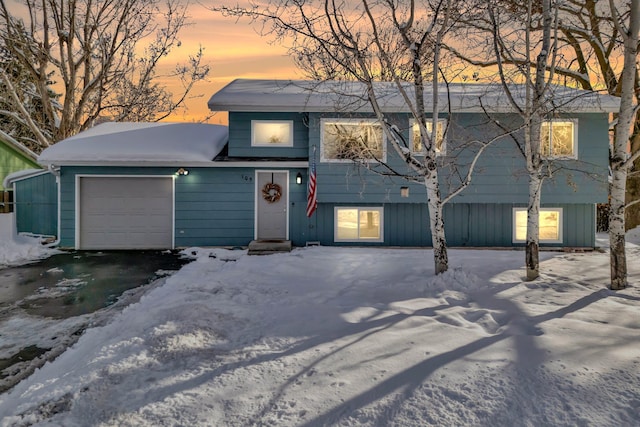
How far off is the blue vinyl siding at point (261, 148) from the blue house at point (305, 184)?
0.10ft

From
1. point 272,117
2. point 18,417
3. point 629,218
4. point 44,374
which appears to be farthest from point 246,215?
point 629,218

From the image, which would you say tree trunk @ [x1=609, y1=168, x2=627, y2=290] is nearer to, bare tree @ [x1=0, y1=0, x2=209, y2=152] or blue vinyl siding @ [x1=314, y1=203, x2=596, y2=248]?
blue vinyl siding @ [x1=314, y1=203, x2=596, y2=248]

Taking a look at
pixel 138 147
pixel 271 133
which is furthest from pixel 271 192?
pixel 138 147

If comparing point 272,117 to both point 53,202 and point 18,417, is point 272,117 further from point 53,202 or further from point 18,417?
point 18,417

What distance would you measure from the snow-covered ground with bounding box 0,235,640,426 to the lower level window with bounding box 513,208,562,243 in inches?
220

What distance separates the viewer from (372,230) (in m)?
12.5

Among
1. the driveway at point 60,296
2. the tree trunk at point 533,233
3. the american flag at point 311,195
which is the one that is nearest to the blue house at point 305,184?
the american flag at point 311,195

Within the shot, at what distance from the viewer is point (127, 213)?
12602 mm

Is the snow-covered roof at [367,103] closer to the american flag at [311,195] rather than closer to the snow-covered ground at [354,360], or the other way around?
the american flag at [311,195]

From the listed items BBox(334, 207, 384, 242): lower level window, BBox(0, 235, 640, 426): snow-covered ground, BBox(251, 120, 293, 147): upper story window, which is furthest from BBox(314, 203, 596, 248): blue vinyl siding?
BBox(0, 235, 640, 426): snow-covered ground

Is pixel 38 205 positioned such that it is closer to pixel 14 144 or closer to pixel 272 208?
pixel 14 144

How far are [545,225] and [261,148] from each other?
8513 mm

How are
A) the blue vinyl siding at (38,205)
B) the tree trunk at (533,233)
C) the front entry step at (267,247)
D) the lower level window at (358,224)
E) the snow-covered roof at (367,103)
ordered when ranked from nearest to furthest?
the tree trunk at (533,233) → the front entry step at (267,247) → the snow-covered roof at (367,103) → the lower level window at (358,224) → the blue vinyl siding at (38,205)

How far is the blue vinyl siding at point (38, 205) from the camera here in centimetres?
1446
